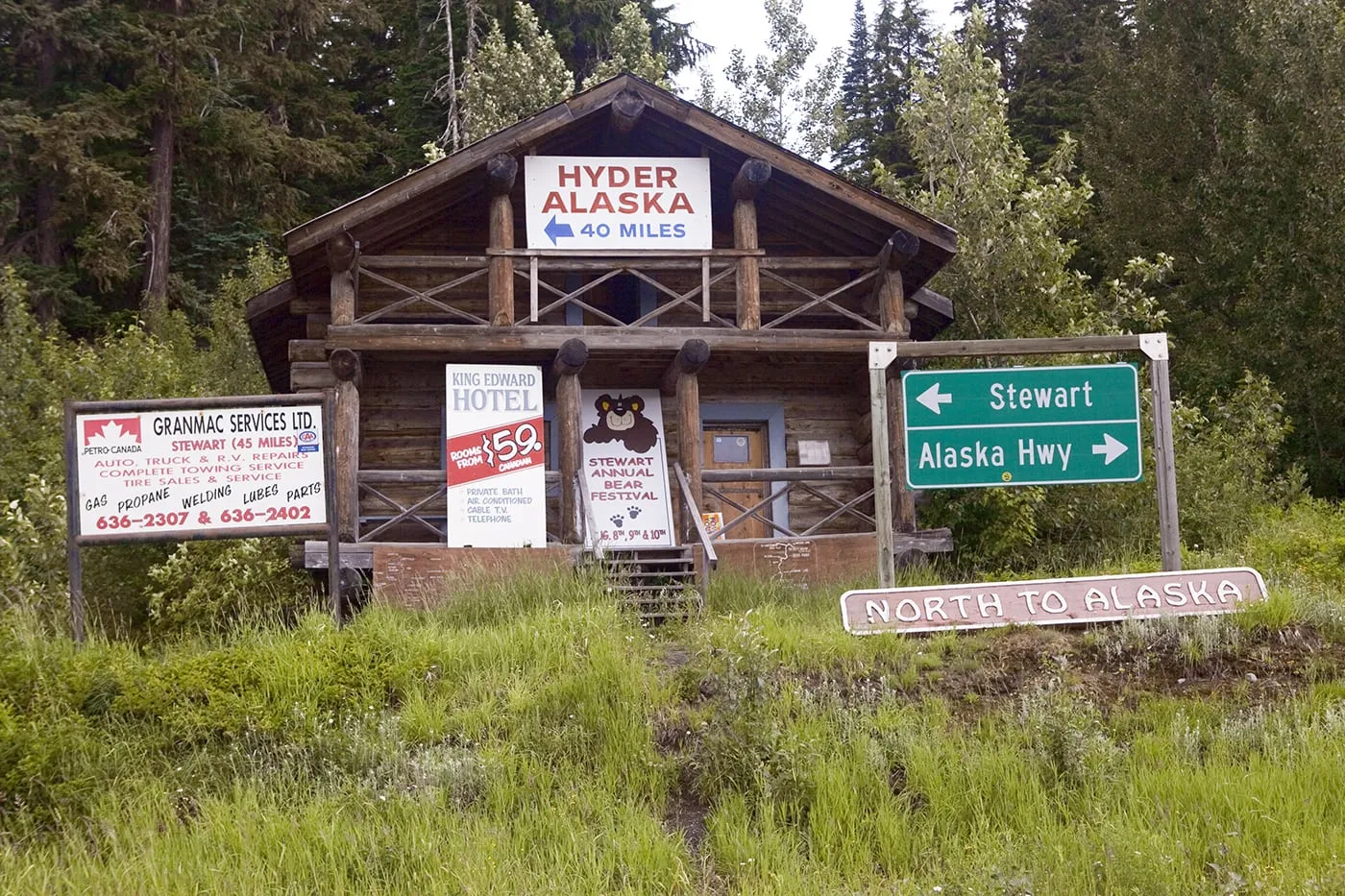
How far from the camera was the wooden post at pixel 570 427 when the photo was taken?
13734 millimetres

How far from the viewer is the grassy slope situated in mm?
6168

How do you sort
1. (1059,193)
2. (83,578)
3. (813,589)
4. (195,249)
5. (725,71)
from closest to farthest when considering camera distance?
(813,589) < (83,578) < (1059,193) < (195,249) < (725,71)

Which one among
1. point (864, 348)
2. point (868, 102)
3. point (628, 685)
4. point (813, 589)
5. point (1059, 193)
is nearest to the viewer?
point (628, 685)

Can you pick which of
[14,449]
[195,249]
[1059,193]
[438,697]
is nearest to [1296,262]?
[1059,193]

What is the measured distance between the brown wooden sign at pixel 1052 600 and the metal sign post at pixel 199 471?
13.7 feet

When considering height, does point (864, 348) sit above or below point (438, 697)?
above

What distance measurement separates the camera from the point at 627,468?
15.4m

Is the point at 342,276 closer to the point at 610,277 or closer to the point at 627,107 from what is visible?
the point at 610,277

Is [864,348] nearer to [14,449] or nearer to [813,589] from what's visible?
[813,589]

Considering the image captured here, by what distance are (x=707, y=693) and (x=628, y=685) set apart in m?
0.60

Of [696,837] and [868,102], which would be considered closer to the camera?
[696,837]

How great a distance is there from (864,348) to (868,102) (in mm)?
26891

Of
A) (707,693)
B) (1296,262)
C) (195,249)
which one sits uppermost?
(195,249)

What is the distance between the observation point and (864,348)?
47.9 feet
